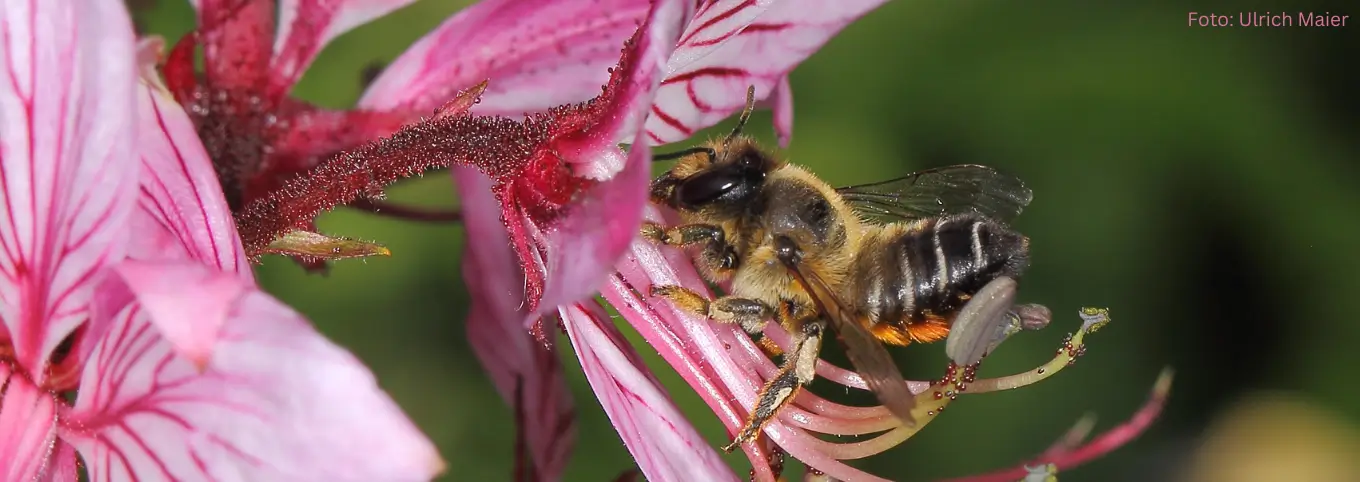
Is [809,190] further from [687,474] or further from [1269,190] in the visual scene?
[1269,190]

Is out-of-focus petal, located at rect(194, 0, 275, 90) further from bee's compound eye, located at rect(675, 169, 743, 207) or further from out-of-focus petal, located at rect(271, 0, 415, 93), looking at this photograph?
bee's compound eye, located at rect(675, 169, 743, 207)

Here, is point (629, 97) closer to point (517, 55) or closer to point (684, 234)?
point (684, 234)

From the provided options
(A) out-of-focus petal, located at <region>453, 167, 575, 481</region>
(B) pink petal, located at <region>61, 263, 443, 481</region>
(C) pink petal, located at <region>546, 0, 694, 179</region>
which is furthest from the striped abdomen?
(B) pink petal, located at <region>61, 263, 443, 481</region>

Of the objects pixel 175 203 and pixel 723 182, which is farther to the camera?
pixel 723 182

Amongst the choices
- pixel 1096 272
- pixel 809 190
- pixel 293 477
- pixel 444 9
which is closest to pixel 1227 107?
pixel 1096 272

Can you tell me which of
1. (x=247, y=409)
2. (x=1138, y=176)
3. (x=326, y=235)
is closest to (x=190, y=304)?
(x=247, y=409)

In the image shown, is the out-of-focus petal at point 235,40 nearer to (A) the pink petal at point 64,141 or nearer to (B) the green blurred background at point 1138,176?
(A) the pink petal at point 64,141
